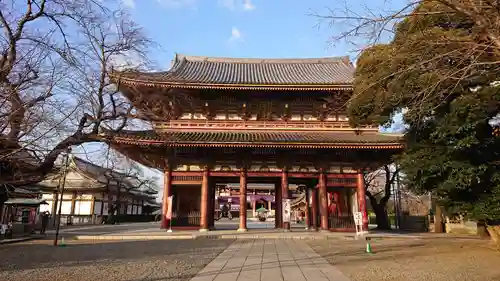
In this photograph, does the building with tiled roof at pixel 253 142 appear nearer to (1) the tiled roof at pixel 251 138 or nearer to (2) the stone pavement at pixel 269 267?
(1) the tiled roof at pixel 251 138

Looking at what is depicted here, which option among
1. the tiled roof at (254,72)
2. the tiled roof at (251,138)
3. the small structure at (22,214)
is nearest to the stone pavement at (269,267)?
the tiled roof at (251,138)

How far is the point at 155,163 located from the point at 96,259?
10.3m

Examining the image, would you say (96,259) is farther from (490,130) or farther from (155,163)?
(490,130)

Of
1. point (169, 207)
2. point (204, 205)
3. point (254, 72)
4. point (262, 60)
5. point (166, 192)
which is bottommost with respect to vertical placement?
point (169, 207)

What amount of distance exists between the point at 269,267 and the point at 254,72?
18547mm

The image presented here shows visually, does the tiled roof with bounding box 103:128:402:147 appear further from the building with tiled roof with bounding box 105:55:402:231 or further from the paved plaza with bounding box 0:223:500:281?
the paved plaza with bounding box 0:223:500:281

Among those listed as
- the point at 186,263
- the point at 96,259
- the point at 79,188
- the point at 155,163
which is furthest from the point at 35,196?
the point at 186,263

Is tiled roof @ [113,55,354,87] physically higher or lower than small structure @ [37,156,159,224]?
higher

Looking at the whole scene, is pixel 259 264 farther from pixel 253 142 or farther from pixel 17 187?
pixel 253 142

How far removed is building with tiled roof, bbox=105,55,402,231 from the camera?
1855 centimetres

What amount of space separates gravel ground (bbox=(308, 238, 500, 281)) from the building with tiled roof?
254 inches

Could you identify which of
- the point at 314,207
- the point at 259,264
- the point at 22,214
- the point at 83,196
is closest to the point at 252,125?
the point at 314,207

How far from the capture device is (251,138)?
61.7ft

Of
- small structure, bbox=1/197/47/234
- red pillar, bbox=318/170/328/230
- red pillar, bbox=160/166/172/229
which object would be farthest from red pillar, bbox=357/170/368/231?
small structure, bbox=1/197/47/234
